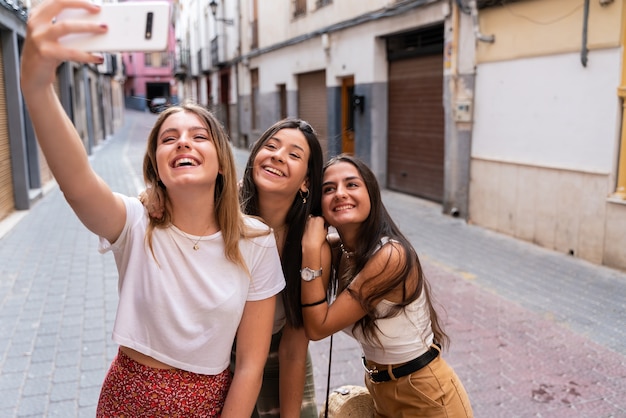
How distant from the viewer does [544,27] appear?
705cm

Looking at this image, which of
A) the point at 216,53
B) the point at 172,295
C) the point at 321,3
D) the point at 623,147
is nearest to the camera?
the point at 172,295

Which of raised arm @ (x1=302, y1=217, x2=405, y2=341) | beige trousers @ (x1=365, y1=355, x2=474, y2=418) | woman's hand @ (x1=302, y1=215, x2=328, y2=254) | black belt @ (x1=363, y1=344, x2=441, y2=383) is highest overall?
woman's hand @ (x1=302, y1=215, x2=328, y2=254)

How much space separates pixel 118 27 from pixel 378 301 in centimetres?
124

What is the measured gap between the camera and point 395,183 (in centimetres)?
1169

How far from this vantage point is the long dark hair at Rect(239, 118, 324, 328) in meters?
2.05

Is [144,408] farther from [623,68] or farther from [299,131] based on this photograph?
[623,68]

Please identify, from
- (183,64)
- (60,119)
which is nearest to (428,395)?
(60,119)

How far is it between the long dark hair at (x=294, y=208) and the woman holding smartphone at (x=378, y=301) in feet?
0.13

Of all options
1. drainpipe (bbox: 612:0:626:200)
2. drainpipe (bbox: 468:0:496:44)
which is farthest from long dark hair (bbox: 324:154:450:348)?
drainpipe (bbox: 468:0:496:44)

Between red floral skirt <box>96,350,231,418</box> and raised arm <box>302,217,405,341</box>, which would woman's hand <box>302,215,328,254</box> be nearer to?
raised arm <box>302,217,405,341</box>

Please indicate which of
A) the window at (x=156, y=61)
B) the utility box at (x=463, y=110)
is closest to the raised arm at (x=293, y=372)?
the utility box at (x=463, y=110)

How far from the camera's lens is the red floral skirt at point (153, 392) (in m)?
1.62

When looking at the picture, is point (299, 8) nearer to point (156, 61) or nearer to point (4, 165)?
point (4, 165)

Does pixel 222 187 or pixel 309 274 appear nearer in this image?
pixel 222 187
